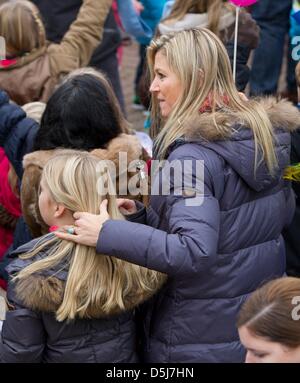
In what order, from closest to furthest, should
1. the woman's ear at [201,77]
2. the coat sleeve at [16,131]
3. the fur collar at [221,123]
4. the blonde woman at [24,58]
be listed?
the fur collar at [221,123]
the woman's ear at [201,77]
the coat sleeve at [16,131]
the blonde woman at [24,58]

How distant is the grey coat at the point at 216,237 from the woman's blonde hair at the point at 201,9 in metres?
1.80

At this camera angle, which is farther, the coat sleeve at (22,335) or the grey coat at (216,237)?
the coat sleeve at (22,335)

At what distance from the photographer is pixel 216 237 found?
2660mm

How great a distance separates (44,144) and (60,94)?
211 millimetres

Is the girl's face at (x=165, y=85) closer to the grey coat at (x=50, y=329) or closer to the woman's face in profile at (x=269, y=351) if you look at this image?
the grey coat at (x=50, y=329)

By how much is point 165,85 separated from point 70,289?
801 mm

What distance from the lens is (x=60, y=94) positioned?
11.0ft

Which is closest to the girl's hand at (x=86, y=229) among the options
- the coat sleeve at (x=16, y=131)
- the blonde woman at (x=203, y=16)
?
the coat sleeve at (x=16, y=131)

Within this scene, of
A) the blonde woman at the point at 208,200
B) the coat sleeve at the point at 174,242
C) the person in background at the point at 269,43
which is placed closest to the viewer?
the coat sleeve at the point at 174,242

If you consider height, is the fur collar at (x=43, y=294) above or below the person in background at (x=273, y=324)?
below

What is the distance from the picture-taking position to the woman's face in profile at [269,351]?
7.80 ft

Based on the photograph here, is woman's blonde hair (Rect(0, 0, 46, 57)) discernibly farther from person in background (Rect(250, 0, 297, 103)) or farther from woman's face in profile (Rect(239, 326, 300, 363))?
person in background (Rect(250, 0, 297, 103))
